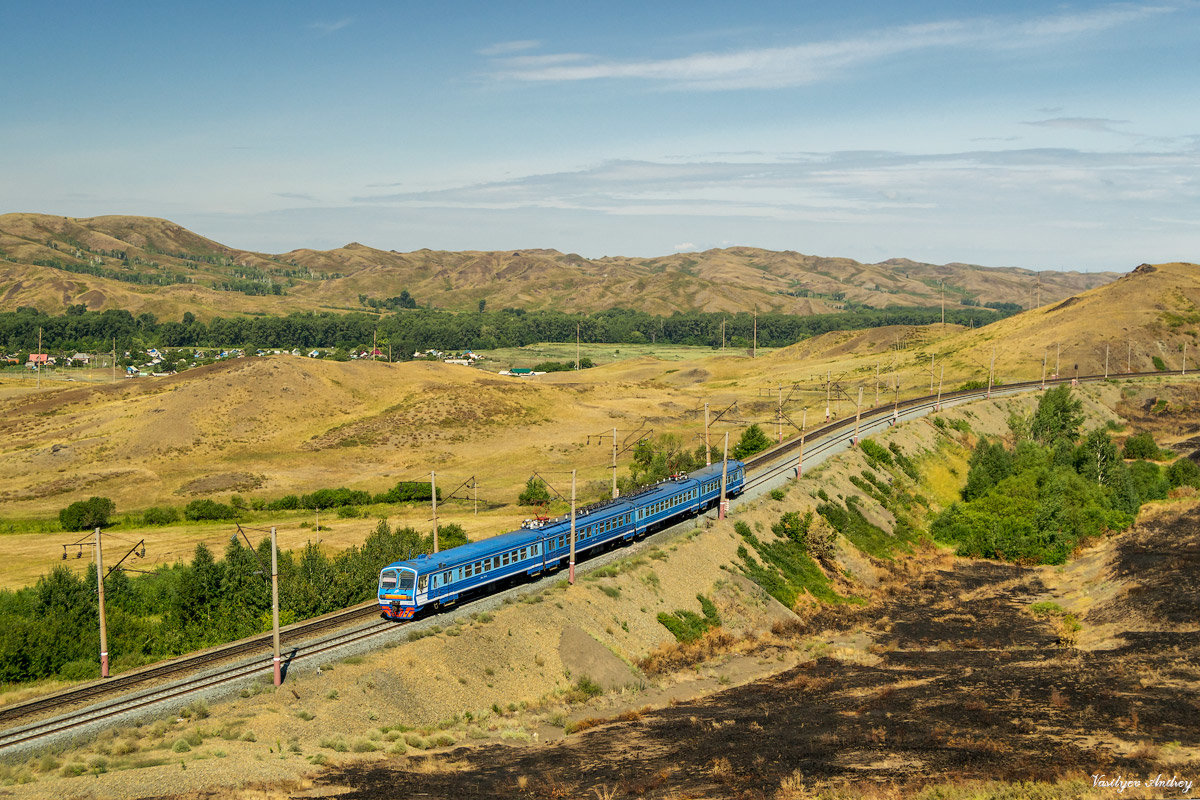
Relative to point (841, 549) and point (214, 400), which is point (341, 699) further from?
point (214, 400)

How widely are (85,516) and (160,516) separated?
253 inches

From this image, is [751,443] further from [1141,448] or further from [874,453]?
[1141,448]

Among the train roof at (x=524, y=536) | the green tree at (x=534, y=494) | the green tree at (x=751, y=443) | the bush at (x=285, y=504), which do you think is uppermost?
the train roof at (x=524, y=536)

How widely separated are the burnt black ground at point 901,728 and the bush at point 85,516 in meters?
65.6

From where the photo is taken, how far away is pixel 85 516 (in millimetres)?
81188

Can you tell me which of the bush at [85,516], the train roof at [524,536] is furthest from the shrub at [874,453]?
the bush at [85,516]

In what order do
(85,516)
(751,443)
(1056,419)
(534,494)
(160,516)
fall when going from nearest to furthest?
(85,516)
(160,516)
(534,494)
(751,443)
(1056,419)

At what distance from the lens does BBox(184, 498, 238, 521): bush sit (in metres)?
84.4

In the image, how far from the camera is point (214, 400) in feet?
421

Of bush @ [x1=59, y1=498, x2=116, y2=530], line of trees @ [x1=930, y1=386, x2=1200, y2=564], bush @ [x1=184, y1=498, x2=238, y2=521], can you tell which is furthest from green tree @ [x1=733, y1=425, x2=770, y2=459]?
bush @ [x1=59, y1=498, x2=116, y2=530]

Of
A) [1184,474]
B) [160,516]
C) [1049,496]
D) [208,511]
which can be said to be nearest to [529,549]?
[1049,496]

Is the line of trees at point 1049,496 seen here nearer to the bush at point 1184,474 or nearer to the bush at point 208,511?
the bush at point 1184,474

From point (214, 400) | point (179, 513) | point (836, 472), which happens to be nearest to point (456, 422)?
point (214, 400)

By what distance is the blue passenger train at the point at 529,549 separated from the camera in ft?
133
